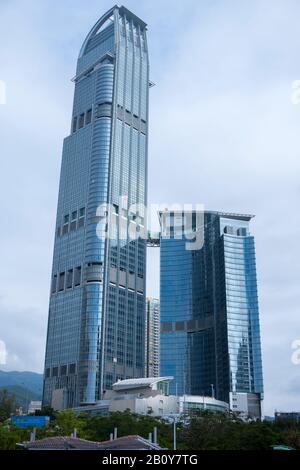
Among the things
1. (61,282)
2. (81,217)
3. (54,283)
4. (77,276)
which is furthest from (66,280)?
(81,217)

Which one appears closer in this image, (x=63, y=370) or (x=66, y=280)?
(x=63, y=370)

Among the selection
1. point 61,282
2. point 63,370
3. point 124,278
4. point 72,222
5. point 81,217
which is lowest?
point 63,370

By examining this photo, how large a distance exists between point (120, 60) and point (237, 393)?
11145 centimetres

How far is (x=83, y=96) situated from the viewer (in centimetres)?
18675

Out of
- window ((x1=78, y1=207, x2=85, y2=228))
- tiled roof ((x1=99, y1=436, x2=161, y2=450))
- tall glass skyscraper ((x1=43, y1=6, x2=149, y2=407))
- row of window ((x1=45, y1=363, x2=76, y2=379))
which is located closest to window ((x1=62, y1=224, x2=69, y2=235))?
tall glass skyscraper ((x1=43, y1=6, x2=149, y2=407))

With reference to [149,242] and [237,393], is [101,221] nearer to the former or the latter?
[149,242]

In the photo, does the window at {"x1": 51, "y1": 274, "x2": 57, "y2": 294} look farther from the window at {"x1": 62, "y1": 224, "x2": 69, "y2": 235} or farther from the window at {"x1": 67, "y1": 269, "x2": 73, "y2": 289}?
the window at {"x1": 62, "y1": 224, "x2": 69, "y2": 235}

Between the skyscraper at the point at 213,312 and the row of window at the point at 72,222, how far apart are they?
27.5 m

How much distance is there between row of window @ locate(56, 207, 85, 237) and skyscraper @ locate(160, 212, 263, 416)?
90.4 feet

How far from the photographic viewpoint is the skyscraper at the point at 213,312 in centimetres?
15112

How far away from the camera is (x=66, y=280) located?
16288cm

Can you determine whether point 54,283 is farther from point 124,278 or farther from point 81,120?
point 81,120

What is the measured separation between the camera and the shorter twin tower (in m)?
150

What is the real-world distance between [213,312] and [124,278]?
2780 centimetres
